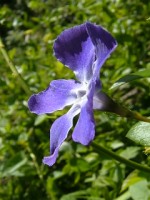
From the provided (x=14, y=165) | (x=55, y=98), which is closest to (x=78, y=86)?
(x=55, y=98)

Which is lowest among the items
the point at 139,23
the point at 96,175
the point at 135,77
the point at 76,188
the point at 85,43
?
the point at 76,188

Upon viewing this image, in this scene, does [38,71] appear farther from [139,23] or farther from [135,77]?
[135,77]

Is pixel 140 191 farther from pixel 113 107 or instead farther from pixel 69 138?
pixel 113 107

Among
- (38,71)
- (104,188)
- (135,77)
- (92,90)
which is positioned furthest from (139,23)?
(92,90)

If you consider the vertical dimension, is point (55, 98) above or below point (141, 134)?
above

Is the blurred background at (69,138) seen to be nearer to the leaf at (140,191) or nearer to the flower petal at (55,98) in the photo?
the leaf at (140,191)

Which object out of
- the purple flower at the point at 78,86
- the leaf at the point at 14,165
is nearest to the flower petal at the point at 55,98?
the purple flower at the point at 78,86

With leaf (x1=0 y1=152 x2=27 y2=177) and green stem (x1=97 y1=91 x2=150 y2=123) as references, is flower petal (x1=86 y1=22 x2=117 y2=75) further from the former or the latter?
leaf (x1=0 y1=152 x2=27 y2=177)
